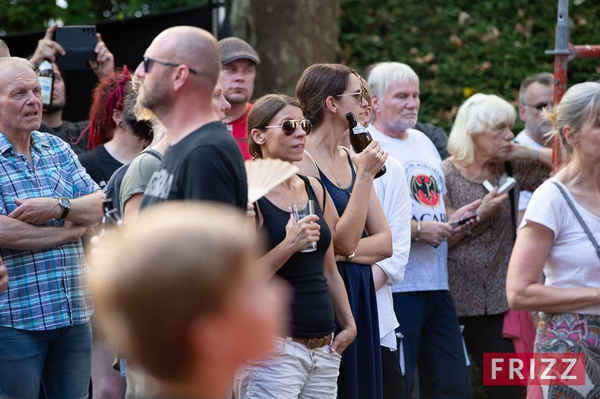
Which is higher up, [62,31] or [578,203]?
[62,31]

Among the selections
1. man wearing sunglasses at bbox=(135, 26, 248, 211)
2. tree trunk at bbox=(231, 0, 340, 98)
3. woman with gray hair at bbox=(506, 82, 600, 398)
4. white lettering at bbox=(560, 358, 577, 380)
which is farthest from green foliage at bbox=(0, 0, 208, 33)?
man wearing sunglasses at bbox=(135, 26, 248, 211)

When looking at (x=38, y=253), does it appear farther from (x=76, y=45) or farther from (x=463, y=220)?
(x=463, y=220)

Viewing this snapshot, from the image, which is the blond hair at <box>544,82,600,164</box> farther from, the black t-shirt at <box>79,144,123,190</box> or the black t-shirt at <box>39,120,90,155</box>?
the black t-shirt at <box>39,120,90,155</box>

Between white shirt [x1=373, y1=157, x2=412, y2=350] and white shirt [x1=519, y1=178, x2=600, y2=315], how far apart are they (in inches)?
37.9

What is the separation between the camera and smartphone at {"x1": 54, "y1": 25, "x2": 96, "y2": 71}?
5504mm

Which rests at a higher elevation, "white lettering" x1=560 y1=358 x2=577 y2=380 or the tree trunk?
the tree trunk

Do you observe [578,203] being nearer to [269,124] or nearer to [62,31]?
[269,124]

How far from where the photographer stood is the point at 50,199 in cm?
364

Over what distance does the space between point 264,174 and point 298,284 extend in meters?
0.65

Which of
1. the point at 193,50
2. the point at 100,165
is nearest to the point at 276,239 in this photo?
the point at 193,50

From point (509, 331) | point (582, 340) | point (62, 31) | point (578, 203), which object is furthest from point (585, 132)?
point (62, 31)

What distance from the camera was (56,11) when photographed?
30.5 feet

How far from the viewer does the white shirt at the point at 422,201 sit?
485 centimetres

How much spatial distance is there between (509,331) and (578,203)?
1888 mm
